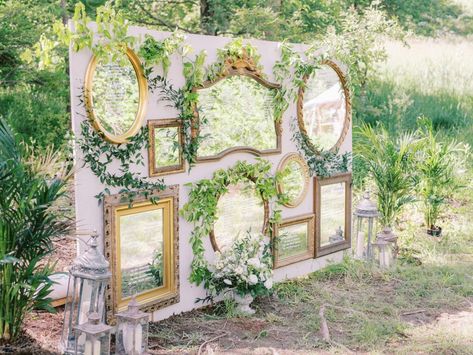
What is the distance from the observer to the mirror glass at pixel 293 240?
575 centimetres

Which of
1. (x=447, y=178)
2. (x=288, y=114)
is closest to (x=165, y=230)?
(x=288, y=114)

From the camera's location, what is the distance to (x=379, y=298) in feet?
18.1

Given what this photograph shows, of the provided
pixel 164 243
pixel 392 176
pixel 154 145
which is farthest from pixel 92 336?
pixel 392 176

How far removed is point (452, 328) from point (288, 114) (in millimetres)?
2231

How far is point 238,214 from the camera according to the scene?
210 inches

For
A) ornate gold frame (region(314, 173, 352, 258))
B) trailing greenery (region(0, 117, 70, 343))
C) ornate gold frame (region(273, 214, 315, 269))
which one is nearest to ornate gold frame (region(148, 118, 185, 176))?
trailing greenery (region(0, 117, 70, 343))

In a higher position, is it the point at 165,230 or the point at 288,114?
the point at 288,114

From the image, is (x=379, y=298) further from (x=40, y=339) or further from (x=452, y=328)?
(x=40, y=339)

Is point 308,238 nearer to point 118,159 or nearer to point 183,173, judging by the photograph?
point 183,173

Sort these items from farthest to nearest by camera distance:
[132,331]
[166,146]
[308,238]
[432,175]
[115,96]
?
[432,175] < [308,238] < [166,146] < [115,96] < [132,331]

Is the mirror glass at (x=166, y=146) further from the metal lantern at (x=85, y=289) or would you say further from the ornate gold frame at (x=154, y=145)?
the metal lantern at (x=85, y=289)

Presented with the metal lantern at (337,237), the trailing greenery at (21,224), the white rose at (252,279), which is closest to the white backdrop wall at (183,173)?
the metal lantern at (337,237)

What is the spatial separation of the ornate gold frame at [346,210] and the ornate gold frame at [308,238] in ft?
0.20

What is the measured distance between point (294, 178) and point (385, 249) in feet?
3.98
